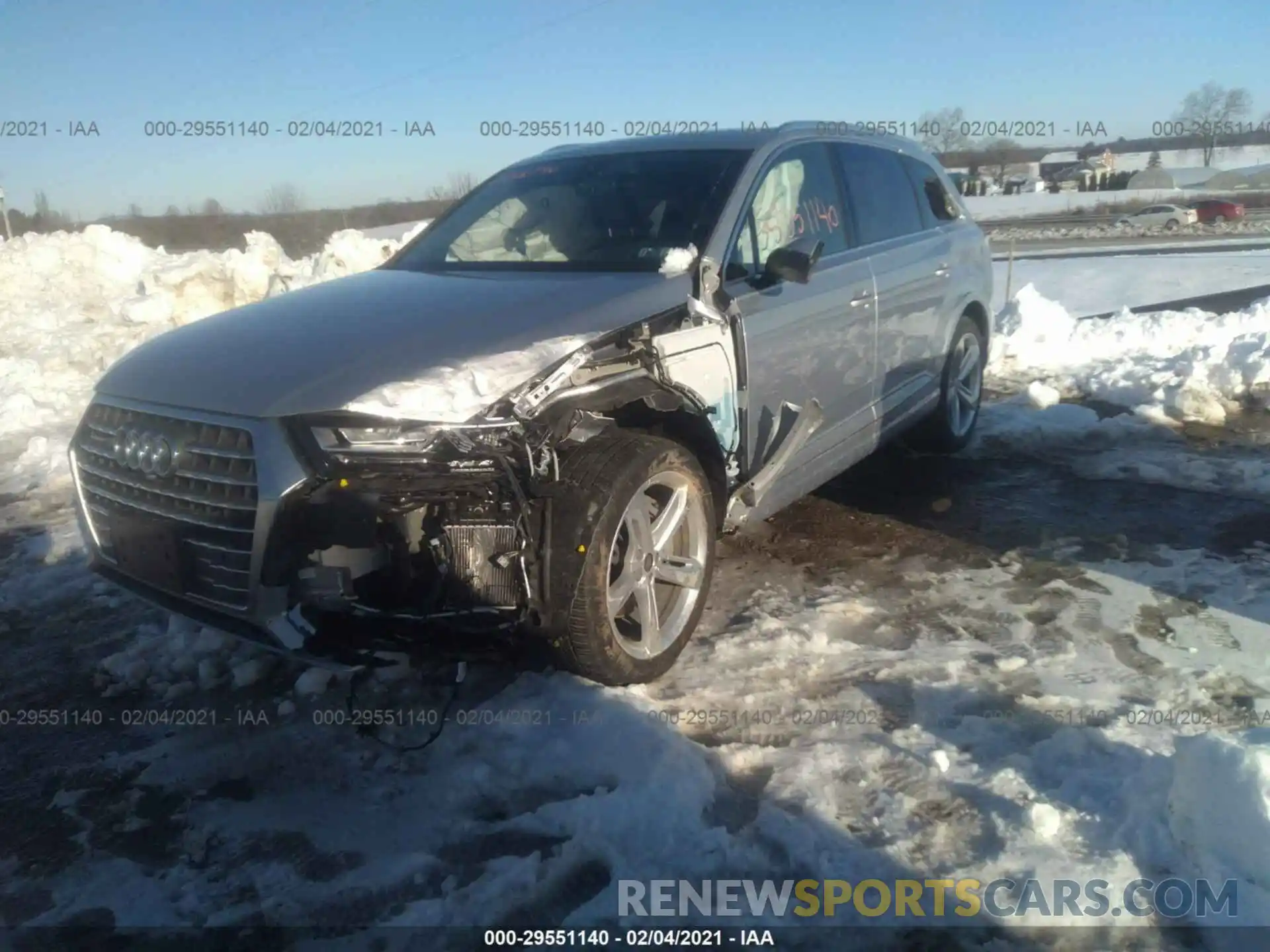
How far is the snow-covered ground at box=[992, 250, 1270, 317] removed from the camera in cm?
1361

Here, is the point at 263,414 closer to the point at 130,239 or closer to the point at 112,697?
the point at 112,697

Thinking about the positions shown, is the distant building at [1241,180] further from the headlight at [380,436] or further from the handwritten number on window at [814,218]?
the headlight at [380,436]

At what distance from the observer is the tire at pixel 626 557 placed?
9.37 feet

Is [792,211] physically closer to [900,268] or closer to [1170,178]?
[900,268]

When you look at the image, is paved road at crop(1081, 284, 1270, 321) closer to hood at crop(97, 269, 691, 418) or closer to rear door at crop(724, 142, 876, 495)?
rear door at crop(724, 142, 876, 495)

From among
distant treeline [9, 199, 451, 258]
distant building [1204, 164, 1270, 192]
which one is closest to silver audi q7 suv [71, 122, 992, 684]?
distant treeline [9, 199, 451, 258]

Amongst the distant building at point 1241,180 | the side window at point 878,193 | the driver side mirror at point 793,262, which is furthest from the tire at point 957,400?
the distant building at point 1241,180

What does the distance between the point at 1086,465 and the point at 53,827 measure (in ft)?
17.6

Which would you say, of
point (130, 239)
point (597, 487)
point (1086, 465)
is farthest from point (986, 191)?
point (597, 487)

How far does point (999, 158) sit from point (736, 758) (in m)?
71.7

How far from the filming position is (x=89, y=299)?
12.5 metres

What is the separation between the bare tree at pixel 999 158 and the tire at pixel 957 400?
60059 mm

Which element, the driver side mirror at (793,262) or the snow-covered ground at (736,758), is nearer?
the snow-covered ground at (736,758)

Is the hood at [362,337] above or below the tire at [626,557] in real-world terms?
above
